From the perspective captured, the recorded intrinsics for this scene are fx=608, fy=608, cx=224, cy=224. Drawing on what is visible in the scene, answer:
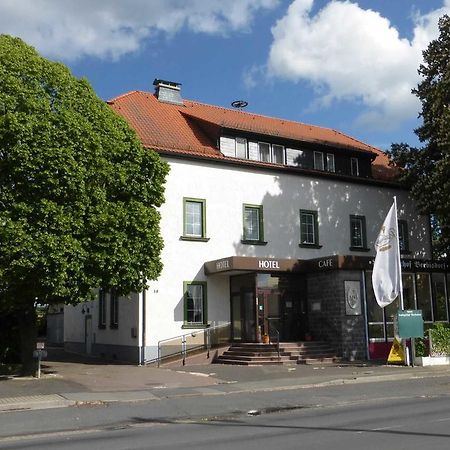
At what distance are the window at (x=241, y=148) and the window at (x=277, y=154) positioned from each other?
1509 millimetres

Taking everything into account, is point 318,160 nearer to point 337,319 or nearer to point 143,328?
point 337,319

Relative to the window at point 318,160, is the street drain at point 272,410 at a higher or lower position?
lower

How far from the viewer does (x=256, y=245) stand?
26.0 metres

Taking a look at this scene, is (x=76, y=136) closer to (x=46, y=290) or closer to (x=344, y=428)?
(x=46, y=290)

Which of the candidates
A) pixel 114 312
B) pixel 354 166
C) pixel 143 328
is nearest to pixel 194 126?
pixel 354 166

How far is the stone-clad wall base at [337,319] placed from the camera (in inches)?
921

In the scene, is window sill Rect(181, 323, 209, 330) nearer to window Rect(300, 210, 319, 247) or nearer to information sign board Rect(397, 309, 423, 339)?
window Rect(300, 210, 319, 247)

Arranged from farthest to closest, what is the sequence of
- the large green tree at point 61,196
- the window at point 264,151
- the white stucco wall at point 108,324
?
the window at point 264,151, the white stucco wall at point 108,324, the large green tree at point 61,196

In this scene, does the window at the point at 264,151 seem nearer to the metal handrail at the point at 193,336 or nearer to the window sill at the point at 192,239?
the window sill at the point at 192,239

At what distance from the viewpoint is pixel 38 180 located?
16.0m

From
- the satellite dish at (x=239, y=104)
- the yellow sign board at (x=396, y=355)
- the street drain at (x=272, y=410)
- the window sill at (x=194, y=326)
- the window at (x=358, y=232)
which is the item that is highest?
the satellite dish at (x=239, y=104)

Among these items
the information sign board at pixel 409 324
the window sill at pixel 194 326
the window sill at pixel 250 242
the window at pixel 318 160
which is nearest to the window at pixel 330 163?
the window at pixel 318 160

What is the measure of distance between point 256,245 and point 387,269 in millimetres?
6302

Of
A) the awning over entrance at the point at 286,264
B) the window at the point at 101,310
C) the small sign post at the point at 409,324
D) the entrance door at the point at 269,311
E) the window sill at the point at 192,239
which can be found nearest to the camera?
the small sign post at the point at 409,324
